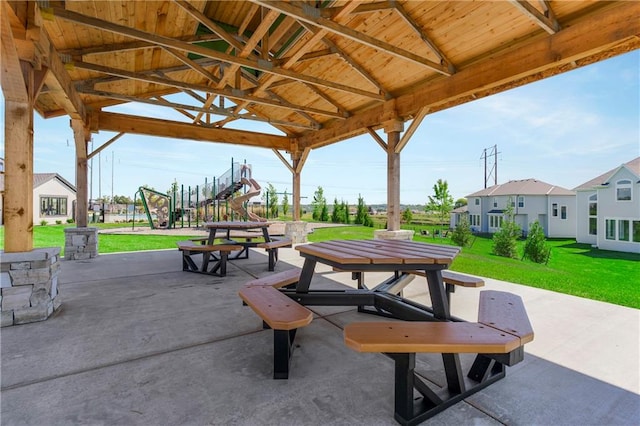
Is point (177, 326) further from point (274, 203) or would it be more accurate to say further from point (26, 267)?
point (274, 203)

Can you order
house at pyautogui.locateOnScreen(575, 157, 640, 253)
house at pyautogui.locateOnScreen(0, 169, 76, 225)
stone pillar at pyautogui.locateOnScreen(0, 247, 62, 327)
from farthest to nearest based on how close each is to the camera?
house at pyautogui.locateOnScreen(0, 169, 76, 225) < house at pyautogui.locateOnScreen(575, 157, 640, 253) < stone pillar at pyautogui.locateOnScreen(0, 247, 62, 327)

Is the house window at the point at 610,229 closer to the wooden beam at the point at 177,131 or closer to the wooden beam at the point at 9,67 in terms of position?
the wooden beam at the point at 177,131

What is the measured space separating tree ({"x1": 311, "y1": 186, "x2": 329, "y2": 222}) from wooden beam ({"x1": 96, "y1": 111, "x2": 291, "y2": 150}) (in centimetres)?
1359

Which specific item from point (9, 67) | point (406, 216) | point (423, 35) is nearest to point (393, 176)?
point (423, 35)

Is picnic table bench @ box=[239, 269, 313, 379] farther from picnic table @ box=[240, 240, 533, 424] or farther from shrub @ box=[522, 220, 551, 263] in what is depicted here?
shrub @ box=[522, 220, 551, 263]

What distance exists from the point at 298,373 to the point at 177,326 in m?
1.41

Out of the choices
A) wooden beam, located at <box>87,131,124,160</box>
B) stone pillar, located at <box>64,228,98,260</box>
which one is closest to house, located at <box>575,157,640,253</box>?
wooden beam, located at <box>87,131,124,160</box>

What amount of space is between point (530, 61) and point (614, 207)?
1735cm

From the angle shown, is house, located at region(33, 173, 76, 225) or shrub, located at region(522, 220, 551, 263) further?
house, located at region(33, 173, 76, 225)

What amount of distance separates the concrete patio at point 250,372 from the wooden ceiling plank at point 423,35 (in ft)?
11.7

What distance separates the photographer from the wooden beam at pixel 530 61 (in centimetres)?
308

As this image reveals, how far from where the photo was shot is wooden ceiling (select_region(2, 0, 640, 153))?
10.6ft

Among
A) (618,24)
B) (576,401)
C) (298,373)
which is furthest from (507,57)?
(298,373)

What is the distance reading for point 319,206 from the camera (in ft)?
75.6
